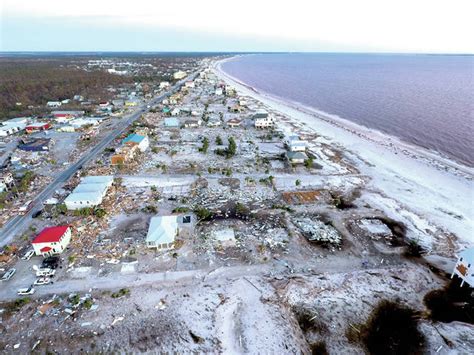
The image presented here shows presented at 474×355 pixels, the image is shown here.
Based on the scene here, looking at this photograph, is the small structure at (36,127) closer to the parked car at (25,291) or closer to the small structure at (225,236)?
the parked car at (25,291)

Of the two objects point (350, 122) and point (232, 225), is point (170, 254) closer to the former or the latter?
point (232, 225)

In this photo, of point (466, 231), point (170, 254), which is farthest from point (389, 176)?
point (170, 254)

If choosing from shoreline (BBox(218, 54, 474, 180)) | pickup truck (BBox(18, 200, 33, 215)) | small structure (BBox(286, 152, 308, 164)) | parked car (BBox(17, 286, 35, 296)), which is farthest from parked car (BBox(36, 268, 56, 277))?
shoreline (BBox(218, 54, 474, 180))

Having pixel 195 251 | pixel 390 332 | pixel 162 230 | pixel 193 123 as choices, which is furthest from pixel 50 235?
pixel 193 123

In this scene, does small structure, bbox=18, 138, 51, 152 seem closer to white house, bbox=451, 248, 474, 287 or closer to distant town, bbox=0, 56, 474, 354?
distant town, bbox=0, 56, 474, 354

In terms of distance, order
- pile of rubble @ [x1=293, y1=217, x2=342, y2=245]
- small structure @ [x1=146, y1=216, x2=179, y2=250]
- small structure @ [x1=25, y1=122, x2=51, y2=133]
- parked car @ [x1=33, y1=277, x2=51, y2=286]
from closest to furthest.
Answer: parked car @ [x1=33, y1=277, x2=51, y2=286], small structure @ [x1=146, y1=216, x2=179, y2=250], pile of rubble @ [x1=293, y1=217, x2=342, y2=245], small structure @ [x1=25, y1=122, x2=51, y2=133]

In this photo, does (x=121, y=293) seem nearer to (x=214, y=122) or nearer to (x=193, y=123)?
(x=193, y=123)

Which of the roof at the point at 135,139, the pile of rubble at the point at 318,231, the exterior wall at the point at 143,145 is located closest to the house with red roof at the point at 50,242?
the pile of rubble at the point at 318,231
